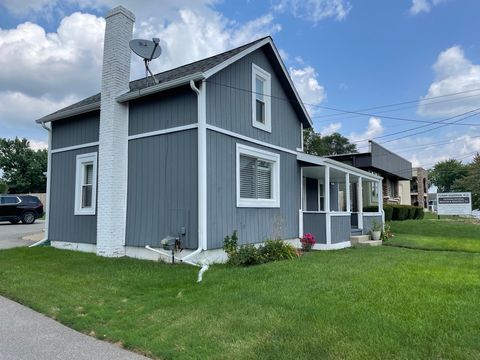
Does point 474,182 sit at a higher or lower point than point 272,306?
higher

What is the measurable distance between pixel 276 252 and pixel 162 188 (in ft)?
10.3

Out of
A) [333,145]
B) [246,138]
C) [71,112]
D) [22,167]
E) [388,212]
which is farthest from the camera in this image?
[333,145]

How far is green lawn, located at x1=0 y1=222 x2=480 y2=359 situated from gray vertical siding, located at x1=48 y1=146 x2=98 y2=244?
2553mm

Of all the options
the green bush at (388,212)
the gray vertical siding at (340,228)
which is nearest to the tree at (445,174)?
the green bush at (388,212)

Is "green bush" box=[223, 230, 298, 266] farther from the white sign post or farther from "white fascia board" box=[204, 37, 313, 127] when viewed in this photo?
the white sign post

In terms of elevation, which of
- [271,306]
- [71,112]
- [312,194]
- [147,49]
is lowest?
[271,306]

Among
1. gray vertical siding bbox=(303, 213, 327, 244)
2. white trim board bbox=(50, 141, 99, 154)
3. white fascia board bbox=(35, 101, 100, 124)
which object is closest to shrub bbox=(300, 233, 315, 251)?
gray vertical siding bbox=(303, 213, 327, 244)

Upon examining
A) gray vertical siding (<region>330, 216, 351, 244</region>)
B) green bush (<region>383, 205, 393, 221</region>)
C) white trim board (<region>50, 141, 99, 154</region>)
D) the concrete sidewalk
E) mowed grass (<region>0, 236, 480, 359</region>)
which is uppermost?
white trim board (<region>50, 141, 99, 154</region>)

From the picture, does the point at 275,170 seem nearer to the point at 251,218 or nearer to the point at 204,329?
the point at 251,218

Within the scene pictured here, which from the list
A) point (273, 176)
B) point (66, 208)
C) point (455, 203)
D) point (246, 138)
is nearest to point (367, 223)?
point (273, 176)

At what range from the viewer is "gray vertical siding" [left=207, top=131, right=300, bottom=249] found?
29.3ft

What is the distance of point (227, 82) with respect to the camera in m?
10.0

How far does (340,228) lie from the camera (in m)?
12.9

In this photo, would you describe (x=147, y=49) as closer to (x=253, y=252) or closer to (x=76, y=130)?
(x=76, y=130)
